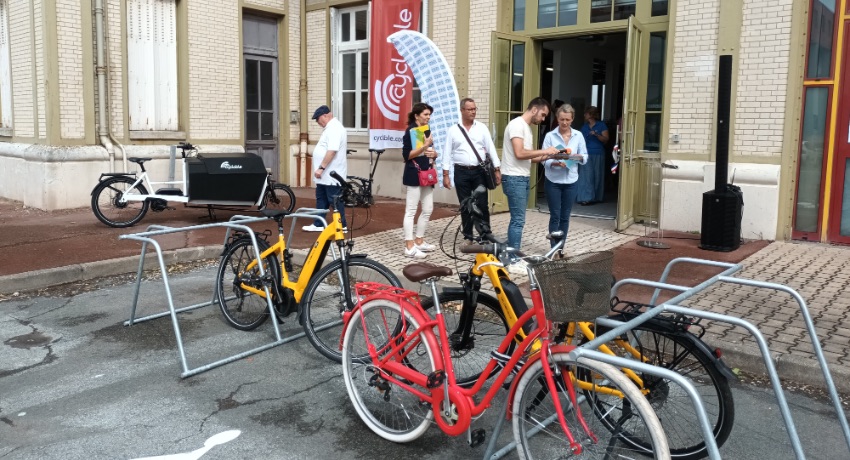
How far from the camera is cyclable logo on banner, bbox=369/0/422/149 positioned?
38.2 ft

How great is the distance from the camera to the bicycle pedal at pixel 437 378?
141 inches

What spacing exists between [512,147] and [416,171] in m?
1.22

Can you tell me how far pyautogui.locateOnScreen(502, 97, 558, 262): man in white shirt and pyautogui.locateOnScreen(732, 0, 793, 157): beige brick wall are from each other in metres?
3.39

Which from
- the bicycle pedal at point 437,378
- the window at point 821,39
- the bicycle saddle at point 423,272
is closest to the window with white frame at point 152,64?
A: the window at point 821,39

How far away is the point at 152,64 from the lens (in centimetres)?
1299

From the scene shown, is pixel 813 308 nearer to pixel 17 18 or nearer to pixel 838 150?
pixel 838 150

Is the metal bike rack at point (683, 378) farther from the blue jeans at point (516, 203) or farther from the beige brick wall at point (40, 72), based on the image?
the beige brick wall at point (40, 72)

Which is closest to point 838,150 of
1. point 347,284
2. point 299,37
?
point 347,284

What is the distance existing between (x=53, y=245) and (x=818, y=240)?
31.6ft

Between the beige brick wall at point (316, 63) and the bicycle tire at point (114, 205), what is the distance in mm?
4669

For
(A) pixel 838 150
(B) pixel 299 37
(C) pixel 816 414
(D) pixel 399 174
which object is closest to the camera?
(C) pixel 816 414

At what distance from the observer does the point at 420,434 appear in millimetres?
3789

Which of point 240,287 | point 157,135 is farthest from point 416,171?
point 157,135

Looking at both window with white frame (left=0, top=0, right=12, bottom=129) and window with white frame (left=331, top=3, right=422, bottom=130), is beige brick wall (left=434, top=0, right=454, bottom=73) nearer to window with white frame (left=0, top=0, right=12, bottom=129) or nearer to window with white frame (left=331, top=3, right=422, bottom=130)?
window with white frame (left=331, top=3, right=422, bottom=130)
